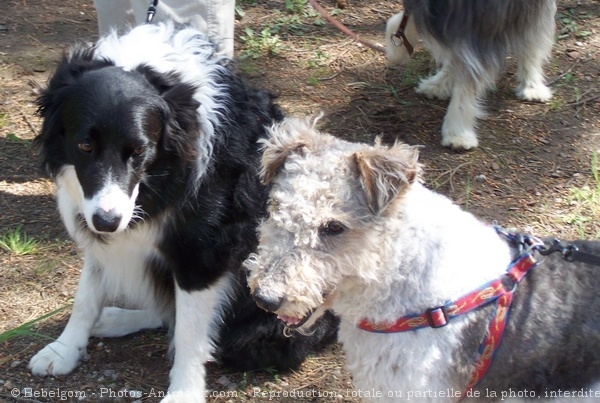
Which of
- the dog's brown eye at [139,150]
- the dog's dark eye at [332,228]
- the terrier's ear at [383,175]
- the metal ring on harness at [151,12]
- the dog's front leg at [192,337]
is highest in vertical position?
the terrier's ear at [383,175]

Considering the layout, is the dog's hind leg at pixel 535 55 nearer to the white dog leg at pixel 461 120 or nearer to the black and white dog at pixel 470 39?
the black and white dog at pixel 470 39


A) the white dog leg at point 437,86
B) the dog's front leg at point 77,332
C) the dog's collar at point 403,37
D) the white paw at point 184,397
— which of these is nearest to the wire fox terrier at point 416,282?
the white paw at point 184,397

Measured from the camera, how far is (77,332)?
311 cm

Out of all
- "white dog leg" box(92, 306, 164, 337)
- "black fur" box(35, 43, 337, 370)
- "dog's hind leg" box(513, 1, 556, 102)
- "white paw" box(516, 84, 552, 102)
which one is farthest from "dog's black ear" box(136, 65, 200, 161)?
"white paw" box(516, 84, 552, 102)

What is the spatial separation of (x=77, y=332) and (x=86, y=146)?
3.19 feet

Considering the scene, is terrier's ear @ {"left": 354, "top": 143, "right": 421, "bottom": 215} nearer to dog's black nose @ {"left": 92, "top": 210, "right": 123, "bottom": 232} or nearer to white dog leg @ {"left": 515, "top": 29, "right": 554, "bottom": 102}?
dog's black nose @ {"left": 92, "top": 210, "right": 123, "bottom": 232}

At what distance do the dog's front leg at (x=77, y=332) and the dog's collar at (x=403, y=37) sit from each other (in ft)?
7.90

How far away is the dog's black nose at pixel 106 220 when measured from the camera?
247 cm

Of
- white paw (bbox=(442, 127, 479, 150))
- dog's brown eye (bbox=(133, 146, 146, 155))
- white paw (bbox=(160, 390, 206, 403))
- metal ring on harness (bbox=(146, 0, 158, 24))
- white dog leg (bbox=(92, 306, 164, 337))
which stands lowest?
white dog leg (bbox=(92, 306, 164, 337))

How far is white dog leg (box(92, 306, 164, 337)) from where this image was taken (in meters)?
3.26

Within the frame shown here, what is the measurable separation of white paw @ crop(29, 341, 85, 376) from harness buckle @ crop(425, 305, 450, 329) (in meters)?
1.62

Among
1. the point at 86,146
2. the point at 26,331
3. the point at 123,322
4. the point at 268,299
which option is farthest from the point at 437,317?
the point at 26,331

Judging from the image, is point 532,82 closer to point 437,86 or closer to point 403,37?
point 437,86

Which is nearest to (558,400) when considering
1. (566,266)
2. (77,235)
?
(566,266)
